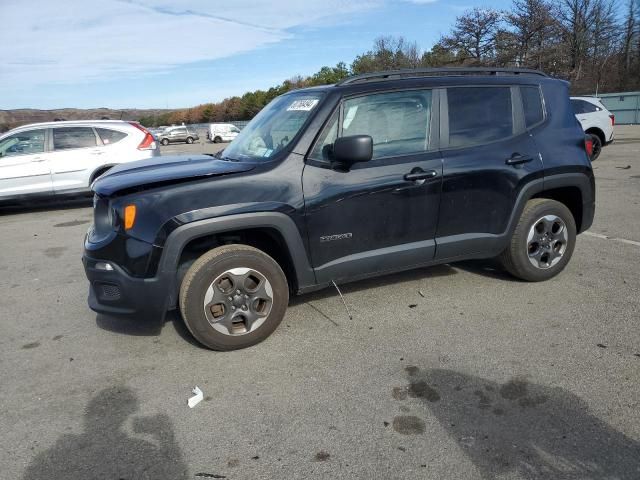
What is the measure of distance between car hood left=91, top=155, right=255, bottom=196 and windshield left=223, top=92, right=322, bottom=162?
0.23 meters

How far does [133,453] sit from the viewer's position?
8.30 feet

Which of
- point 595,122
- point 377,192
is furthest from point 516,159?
point 595,122

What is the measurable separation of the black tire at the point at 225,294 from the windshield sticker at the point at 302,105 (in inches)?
47.0

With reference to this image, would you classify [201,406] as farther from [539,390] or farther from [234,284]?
[539,390]

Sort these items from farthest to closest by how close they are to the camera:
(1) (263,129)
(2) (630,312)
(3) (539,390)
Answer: (1) (263,129)
(2) (630,312)
(3) (539,390)

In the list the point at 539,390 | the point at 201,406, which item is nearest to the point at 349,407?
the point at 201,406

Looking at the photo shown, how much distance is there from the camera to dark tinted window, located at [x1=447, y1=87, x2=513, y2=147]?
13.2 ft

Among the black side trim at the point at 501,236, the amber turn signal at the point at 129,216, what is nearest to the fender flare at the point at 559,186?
the black side trim at the point at 501,236

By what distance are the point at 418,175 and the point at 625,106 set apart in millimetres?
32569

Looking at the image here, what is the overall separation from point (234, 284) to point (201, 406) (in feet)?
2.79

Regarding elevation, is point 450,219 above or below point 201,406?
above

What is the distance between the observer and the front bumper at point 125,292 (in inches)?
129

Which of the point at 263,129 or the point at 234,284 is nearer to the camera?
the point at 234,284

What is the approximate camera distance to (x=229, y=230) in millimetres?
3365
